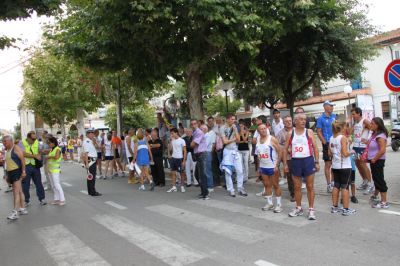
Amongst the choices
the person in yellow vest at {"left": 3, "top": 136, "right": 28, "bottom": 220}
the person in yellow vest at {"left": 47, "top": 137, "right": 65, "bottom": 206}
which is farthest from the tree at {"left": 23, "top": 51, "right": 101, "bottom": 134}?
the person in yellow vest at {"left": 3, "top": 136, "right": 28, "bottom": 220}

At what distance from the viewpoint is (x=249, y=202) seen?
26.8 ft

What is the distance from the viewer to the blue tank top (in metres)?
10.7

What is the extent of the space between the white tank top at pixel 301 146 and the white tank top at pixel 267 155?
2.07 ft

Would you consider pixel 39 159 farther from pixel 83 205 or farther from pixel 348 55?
pixel 348 55

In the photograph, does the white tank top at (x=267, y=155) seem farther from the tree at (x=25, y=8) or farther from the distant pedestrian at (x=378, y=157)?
the tree at (x=25, y=8)

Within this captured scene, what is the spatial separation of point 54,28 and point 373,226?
1179 cm

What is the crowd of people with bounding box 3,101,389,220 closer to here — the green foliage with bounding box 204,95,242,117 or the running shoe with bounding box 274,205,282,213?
the running shoe with bounding box 274,205,282,213

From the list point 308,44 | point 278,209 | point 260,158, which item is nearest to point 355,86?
point 308,44

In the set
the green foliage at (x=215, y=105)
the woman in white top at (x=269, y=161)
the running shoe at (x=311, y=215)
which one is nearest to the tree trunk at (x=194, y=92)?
the woman in white top at (x=269, y=161)

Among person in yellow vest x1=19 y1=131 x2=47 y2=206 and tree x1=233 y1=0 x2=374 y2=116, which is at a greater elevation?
tree x1=233 y1=0 x2=374 y2=116

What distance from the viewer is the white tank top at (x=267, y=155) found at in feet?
23.6

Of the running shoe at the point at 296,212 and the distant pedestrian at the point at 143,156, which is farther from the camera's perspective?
the distant pedestrian at the point at 143,156

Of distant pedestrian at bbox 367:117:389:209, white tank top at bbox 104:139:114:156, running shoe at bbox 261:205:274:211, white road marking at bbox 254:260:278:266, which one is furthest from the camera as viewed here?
white tank top at bbox 104:139:114:156

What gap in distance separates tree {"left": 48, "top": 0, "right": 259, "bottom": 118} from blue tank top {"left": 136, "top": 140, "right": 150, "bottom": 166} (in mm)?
2312
